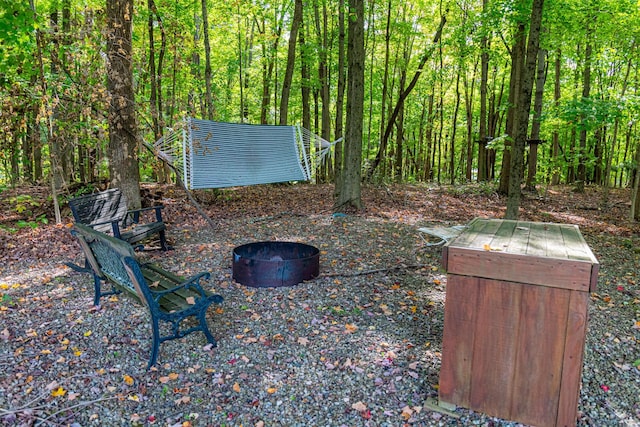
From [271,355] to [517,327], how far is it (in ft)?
4.58

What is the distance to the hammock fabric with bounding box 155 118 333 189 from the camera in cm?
555

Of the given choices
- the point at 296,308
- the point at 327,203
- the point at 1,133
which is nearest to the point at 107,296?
the point at 296,308

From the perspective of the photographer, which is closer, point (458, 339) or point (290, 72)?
point (458, 339)

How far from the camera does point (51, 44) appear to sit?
178 inches

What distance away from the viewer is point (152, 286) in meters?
2.75

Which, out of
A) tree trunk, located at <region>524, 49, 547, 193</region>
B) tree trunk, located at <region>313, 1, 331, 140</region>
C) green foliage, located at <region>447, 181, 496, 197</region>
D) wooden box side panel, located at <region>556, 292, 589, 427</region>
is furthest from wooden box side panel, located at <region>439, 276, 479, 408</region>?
tree trunk, located at <region>313, 1, 331, 140</region>

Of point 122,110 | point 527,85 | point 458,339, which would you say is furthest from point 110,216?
point 527,85

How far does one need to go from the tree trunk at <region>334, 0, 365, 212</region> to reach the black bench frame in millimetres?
3708

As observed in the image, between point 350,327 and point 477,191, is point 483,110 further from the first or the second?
point 350,327

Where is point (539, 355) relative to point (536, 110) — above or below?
below

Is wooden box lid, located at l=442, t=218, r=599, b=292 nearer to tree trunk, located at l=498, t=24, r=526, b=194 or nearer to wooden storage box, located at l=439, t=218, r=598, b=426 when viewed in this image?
wooden storage box, located at l=439, t=218, r=598, b=426

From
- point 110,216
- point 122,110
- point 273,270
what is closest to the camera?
point 273,270

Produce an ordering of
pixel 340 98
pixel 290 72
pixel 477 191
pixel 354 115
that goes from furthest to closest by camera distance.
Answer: pixel 290 72
pixel 477 191
pixel 340 98
pixel 354 115

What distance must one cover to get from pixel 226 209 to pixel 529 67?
4.85 meters
